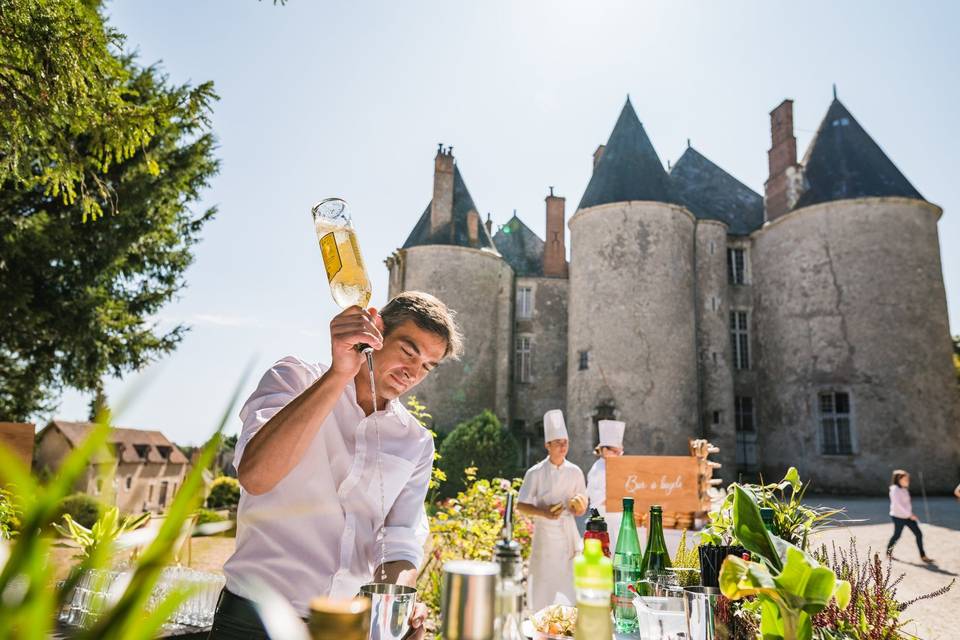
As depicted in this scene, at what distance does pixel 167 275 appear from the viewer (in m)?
13.3

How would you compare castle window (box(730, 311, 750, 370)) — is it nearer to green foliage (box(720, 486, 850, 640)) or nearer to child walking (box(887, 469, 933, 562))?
child walking (box(887, 469, 933, 562))

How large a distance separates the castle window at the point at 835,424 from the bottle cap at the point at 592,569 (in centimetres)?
2165

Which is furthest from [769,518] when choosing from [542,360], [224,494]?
[224,494]

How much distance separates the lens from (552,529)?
20.2 feet

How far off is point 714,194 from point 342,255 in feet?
89.6

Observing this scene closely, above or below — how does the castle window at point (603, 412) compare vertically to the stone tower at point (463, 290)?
below

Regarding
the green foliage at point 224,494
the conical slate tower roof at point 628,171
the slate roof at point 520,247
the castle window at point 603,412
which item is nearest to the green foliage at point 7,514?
the castle window at point 603,412

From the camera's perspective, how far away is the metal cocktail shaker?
1.00 metres

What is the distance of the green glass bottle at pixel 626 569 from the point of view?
2109 mm

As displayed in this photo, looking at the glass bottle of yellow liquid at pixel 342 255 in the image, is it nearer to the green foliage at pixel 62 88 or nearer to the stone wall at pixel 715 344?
the green foliage at pixel 62 88

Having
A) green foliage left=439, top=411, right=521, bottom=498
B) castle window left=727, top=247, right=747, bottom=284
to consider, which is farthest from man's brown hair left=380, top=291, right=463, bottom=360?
castle window left=727, top=247, right=747, bottom=284

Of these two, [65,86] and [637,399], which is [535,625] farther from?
[637,399]

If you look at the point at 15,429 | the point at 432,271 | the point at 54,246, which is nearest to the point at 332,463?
the point at 15,429

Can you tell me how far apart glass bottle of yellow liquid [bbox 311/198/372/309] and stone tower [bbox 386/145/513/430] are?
2156 centimetres
